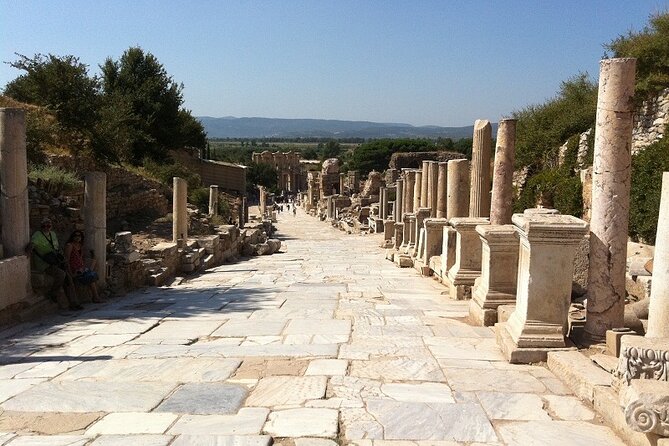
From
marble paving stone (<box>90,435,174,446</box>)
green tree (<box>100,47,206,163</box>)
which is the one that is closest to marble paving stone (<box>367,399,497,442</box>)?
marble paving stone (<box>90,435,174,446</box>)

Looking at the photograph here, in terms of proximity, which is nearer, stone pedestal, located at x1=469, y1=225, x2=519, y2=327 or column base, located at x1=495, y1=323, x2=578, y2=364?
column base, located at x1=495, y1=323, x2=578, y2=364

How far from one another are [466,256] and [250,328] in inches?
148

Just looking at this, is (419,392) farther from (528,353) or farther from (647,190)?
(647,190)

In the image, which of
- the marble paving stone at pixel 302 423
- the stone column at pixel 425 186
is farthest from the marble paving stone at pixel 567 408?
the stone column at pixel 425 186

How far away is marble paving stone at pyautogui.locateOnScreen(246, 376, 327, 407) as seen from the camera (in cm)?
476

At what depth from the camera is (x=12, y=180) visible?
827cm

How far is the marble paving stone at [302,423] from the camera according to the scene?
162 inches

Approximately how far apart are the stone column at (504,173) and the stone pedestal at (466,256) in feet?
1.69

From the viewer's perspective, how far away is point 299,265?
16625mm

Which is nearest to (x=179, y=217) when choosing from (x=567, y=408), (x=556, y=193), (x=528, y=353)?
(x=556, y=193)

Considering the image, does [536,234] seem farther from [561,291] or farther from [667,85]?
[667,85]

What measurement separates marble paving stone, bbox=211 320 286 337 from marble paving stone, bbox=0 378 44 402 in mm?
2234

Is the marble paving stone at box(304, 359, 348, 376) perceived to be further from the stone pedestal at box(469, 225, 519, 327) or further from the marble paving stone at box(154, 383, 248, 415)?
the stone pedestal at box(469, 225, 519, 327)

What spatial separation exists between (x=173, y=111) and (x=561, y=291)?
30616 millimetres
